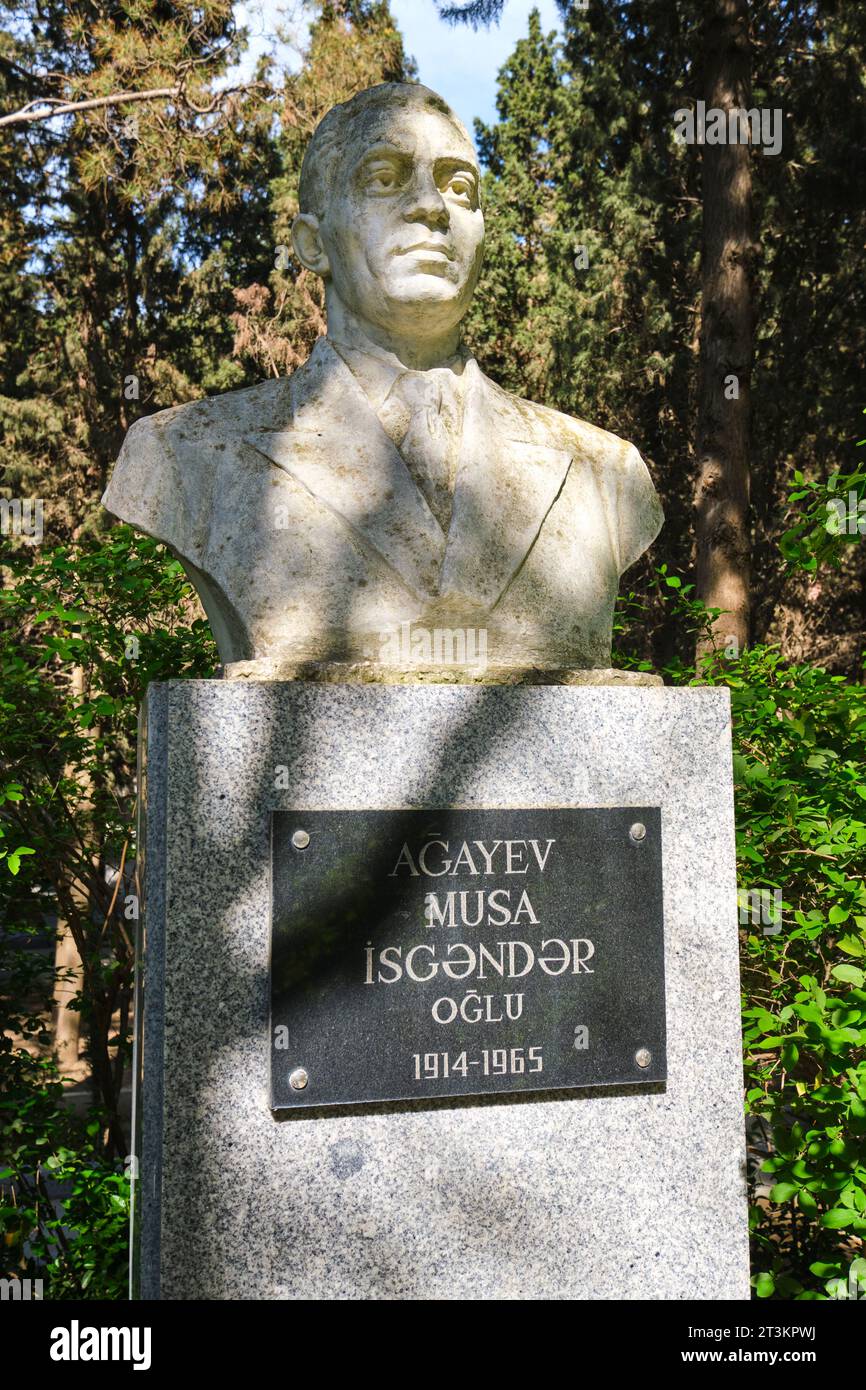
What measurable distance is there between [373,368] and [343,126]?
A: 0.51 metres

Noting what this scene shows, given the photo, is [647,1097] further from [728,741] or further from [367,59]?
[367,59]

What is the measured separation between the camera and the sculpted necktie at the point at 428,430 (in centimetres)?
261

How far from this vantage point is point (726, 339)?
8.20 metres

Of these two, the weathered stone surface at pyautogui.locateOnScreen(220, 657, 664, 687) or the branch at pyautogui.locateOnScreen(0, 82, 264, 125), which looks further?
the branch at pyautogui.locateOnScreen(0, 82, 264, 125)

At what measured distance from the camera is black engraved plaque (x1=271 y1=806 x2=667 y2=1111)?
2.16 metres

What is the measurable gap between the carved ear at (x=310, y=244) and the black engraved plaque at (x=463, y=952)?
126 cm
